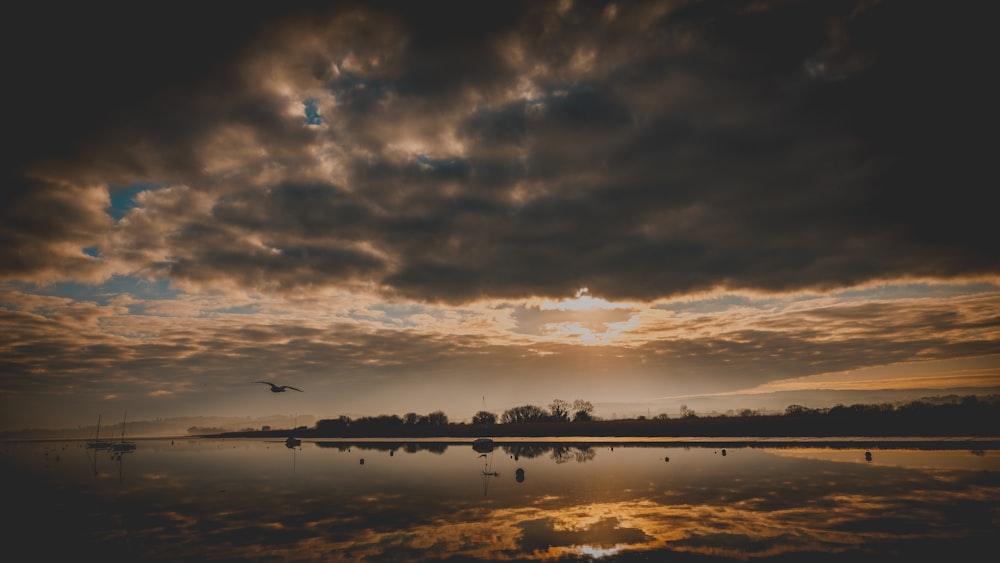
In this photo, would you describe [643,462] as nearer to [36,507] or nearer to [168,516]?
[168,516]

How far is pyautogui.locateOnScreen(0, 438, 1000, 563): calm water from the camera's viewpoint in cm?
2416

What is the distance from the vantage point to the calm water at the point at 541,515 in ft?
79.3

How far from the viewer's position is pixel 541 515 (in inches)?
1276

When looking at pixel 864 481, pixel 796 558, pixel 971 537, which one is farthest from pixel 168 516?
pixel 864 481

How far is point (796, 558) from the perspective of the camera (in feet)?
72.2

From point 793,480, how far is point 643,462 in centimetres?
2526

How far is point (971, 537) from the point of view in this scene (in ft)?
79.9

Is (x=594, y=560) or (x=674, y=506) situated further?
(x=674, y=506)

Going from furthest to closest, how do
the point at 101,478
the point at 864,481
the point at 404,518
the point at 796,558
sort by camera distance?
1. the point at 101,478
2. the point at 864,481
3. the point at 404,518
4. the point at 796,558

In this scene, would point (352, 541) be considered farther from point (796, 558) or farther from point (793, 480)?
point (793, 480)

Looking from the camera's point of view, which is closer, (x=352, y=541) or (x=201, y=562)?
(x=201, y=562)

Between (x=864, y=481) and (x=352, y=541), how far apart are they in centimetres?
4574

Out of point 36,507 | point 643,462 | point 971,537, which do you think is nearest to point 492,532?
point 971,537

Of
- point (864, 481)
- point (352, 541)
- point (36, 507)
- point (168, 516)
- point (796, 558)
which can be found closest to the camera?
point (796, 558)
